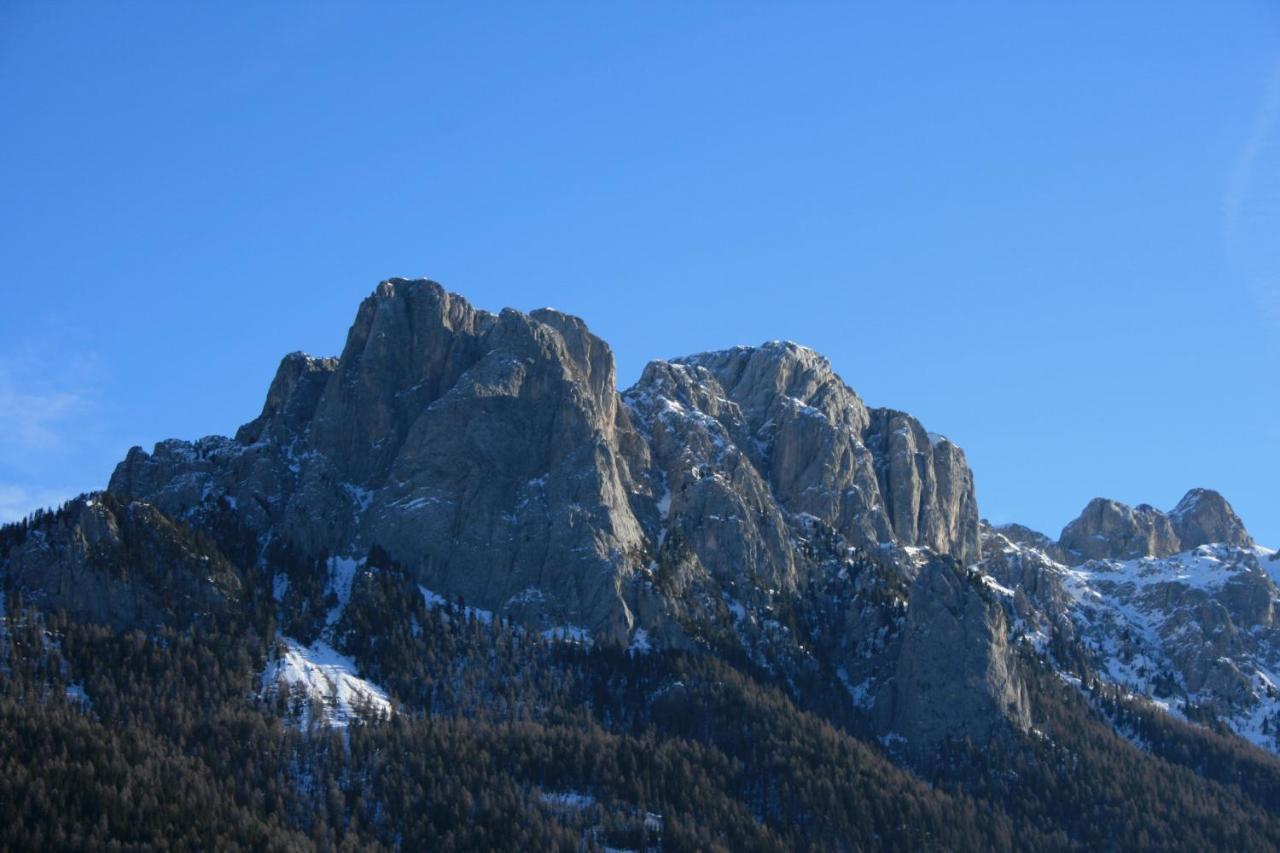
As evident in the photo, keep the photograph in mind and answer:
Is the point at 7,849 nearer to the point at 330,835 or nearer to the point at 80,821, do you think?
the point at 80,821

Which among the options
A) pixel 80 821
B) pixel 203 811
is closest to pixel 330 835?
pixel 203 811

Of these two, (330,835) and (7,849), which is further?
(330,835)

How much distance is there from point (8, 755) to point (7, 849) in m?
15.1

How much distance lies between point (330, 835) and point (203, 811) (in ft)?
44.9

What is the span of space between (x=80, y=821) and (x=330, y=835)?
25696 mm

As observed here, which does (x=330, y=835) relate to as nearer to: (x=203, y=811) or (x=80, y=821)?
(x=203, y=811)

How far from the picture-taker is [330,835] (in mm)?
199750

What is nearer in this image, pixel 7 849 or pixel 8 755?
pixel 7 849

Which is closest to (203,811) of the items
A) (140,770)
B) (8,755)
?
(140,770)

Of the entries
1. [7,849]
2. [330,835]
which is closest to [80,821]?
[7,849]

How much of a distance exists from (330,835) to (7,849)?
108 feet

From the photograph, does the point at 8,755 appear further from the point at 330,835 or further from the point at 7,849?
the point at 330,835

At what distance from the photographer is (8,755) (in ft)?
650

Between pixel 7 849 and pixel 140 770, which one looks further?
pixel 140 770
